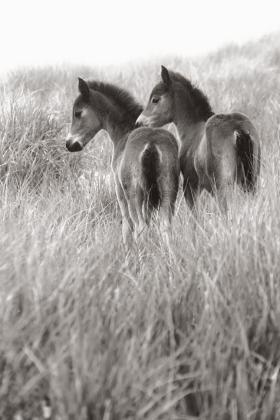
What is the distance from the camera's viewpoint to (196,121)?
5.45m

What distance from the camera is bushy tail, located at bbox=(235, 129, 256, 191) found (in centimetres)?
454

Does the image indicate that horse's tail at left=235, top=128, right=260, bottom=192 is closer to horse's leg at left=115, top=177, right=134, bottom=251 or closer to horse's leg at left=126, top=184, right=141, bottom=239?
horse's leg at left=126, top=184, right=141, bottom=239

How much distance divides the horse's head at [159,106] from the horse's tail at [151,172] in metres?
0.90

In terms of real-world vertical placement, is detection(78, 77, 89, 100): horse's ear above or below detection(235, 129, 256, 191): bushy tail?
above

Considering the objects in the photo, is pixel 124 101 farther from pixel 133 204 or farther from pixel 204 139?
pixel 133 204

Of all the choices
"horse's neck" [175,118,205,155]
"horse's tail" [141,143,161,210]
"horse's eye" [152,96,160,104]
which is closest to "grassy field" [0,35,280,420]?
"horse's tail" [141,143,161,210]

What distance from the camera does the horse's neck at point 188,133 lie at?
530 cm

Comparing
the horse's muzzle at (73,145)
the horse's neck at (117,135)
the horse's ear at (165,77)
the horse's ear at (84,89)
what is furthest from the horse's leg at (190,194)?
the horse's ear at (84,89)

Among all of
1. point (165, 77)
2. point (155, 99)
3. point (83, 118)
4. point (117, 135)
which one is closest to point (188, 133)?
point (155, 99)

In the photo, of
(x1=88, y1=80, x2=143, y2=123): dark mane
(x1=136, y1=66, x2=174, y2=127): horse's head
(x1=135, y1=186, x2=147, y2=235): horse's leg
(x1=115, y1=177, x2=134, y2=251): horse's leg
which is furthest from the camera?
(x1=88, y1=80, x2=143, y2=123): dark mane

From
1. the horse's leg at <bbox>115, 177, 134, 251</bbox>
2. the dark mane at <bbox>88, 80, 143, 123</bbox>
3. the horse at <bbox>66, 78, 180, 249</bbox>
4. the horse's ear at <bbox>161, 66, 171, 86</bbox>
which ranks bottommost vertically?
the horse's leg at <bbox>115, 177, 134, 251</bbox>

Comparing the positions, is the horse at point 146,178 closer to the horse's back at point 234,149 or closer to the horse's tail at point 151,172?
the horse's tail at point 151,172

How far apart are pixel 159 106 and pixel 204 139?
83cm

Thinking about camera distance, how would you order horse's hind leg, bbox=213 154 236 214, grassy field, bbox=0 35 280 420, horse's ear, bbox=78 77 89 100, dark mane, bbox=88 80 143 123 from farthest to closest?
dark mane, bbox=88 80 143 123 → horse's ear, bbox=78 77 89 100 → horse's hind leg, bbox=213 154 236 214 → grassy field, bbox=0 35 280 420
